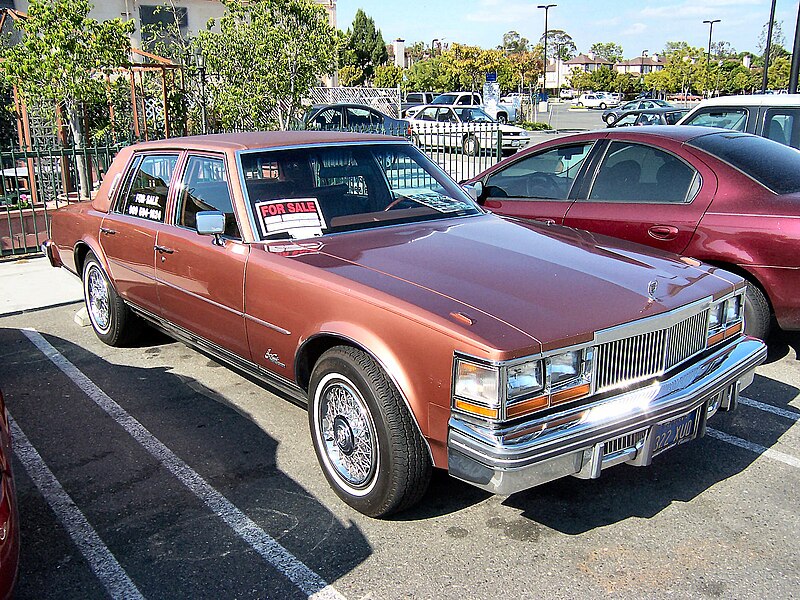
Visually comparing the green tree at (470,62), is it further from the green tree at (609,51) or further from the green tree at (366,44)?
the green tree at (609,51)

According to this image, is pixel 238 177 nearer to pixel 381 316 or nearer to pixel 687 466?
pixel 381 316

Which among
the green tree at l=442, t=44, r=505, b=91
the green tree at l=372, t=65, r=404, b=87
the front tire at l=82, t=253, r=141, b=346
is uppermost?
the green tree at l=442, t=44, r=505, b=91

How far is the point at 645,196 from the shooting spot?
552 centimetres

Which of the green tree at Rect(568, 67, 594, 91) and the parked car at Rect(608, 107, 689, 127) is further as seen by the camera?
the green tree at Rect(568, 67, 594, 91)

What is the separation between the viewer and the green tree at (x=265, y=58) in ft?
43.3

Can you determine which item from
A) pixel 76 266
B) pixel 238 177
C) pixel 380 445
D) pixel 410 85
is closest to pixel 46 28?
pixel 76 266

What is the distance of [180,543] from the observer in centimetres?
333

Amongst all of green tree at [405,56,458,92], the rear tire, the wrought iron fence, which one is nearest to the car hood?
the rear tire

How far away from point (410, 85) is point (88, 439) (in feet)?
168

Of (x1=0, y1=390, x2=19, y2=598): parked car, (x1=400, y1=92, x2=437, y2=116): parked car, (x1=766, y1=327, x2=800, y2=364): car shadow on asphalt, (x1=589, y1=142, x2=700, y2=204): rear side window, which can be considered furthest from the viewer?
(x1=400, y1=92, x2=437, y2=116): parked car

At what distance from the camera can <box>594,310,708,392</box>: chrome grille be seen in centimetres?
316

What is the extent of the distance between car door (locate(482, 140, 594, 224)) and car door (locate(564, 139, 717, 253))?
0.55 ft

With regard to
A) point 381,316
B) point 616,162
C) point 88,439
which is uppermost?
point 616,162

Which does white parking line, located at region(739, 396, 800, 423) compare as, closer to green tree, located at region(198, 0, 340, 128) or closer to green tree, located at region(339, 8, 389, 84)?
green tree, located at region(198, 0, 340, 128)
